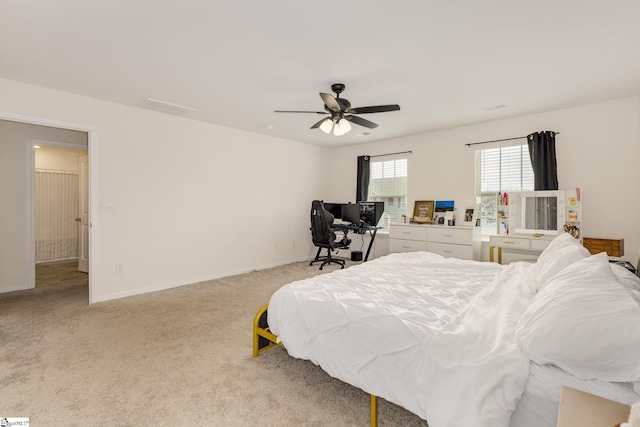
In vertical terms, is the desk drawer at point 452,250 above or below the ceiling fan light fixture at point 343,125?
below

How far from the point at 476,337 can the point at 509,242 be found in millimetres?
3271

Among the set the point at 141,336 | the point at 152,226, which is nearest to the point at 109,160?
the point at 152,226

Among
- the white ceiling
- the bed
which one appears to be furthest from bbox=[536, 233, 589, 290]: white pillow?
the white ceiling

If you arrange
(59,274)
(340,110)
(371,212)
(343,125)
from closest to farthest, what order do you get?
(340,110)
(343,125)
(59,274)
(371,212)

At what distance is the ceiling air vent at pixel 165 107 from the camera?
3.71 m

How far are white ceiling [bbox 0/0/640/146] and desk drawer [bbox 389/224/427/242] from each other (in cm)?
198

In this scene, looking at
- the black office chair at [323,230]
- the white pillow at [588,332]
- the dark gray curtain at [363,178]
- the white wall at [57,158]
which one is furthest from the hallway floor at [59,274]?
the white pillow at [588,332]

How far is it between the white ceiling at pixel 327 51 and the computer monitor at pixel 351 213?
2.40 metres

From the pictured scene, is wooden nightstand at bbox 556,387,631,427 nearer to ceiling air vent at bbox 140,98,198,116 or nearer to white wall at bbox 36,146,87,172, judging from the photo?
ceiling air vent at bbox 140,98,198,116

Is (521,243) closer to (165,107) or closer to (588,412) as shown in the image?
(588,412)

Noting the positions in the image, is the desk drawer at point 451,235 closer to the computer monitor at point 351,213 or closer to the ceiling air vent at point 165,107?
the computer monitor at point 351,213

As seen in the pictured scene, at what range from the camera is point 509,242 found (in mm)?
4125

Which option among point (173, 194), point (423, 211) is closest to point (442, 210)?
point (423, 211)

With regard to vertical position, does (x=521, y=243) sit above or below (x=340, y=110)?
below
